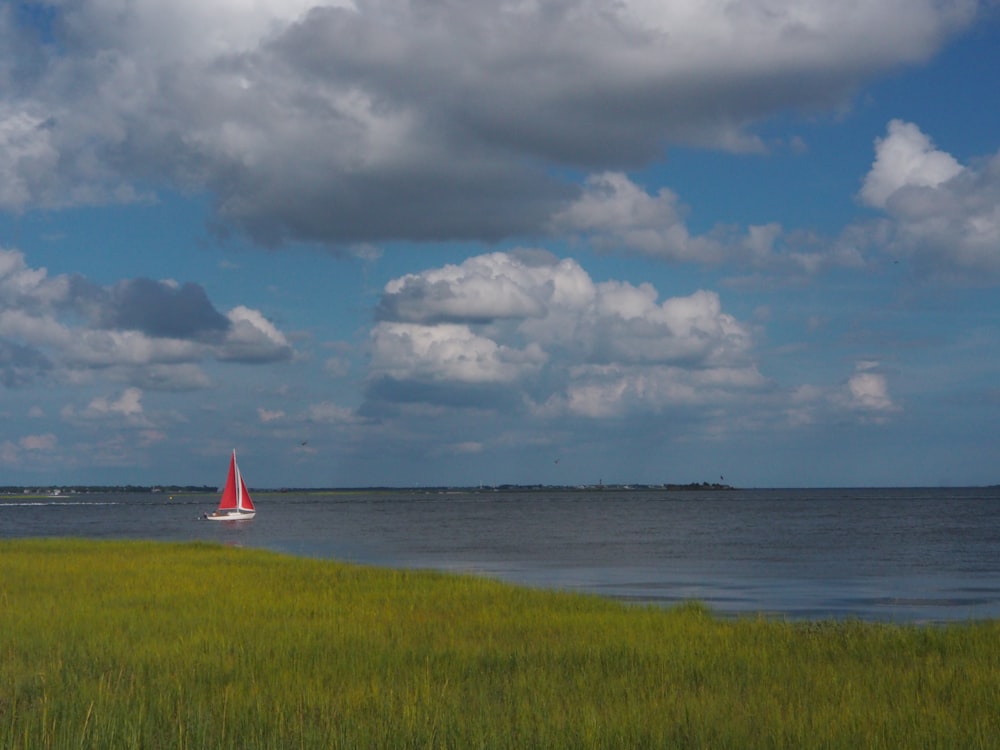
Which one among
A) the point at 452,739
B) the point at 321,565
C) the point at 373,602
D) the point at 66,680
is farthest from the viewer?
the point at 321,565

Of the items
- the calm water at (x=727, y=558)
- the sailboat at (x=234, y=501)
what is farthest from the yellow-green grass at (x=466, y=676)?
the sailboat at (x=234, y=501)

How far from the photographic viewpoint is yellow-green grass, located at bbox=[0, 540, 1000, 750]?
39.5 ft

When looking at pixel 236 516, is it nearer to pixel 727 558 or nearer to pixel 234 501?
pixel 234 501

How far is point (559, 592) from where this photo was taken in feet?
98.4

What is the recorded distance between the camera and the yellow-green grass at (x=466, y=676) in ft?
39.5

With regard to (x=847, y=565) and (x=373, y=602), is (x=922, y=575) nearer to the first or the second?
(x=847, y=565)

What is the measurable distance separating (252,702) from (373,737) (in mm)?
2686

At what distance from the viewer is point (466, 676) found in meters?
16.5

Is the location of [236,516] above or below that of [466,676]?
below

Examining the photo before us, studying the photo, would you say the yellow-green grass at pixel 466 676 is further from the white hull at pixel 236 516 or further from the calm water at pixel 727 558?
the white hull at pixel 236 516

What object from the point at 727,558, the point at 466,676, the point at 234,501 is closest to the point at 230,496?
the point at 234,501

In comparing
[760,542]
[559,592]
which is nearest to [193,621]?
[559,592]

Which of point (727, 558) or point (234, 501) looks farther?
point (234, 501)

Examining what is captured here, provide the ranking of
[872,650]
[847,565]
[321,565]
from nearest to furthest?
1. [872,650]
2. [321,565]
3. [847,565]
